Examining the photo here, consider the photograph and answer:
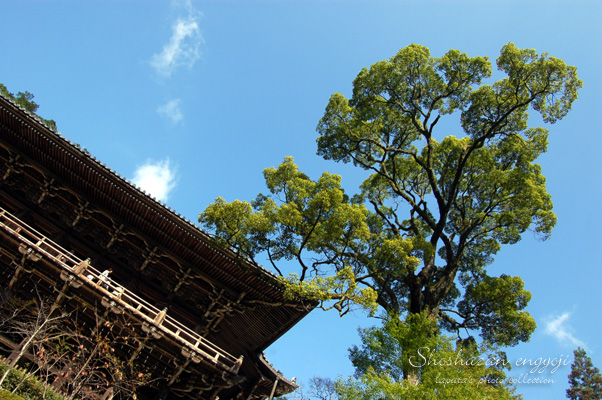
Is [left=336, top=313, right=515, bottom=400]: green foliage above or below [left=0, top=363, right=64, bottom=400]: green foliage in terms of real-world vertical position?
above

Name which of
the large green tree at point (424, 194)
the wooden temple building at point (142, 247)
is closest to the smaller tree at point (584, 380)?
the large green tree at point (424, 194)

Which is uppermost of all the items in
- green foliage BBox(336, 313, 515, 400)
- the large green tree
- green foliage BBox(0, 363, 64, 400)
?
the large green tree

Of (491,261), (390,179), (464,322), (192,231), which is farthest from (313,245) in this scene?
(491,261)

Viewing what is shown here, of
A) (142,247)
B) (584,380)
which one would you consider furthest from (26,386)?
(584,380)

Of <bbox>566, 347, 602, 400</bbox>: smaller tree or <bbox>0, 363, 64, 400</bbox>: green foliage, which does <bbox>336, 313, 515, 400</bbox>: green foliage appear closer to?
<bbox>0, 363, 64, 400</bbox>: green foliage

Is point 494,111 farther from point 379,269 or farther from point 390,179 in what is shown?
point 379,269

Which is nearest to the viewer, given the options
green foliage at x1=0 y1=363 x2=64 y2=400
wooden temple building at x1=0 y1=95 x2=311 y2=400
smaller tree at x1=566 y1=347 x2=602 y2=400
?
green foliage at x1=0 y1=363 x2=64 y2=400

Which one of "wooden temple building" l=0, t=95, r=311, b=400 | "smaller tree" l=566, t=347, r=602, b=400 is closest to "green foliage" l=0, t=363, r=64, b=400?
"wooden temple building" l=0, t=95, r=311, b=400

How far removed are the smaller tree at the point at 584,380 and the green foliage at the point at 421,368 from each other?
22.4 m

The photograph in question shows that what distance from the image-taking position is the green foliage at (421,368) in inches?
391

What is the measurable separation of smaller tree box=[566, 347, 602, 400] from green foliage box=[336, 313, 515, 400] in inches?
881

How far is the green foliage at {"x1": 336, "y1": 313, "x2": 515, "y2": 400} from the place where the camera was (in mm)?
9930

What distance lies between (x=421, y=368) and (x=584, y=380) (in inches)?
1070

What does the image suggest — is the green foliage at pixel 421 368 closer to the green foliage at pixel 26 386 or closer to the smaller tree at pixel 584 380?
the green foliage at pixel 26 386
